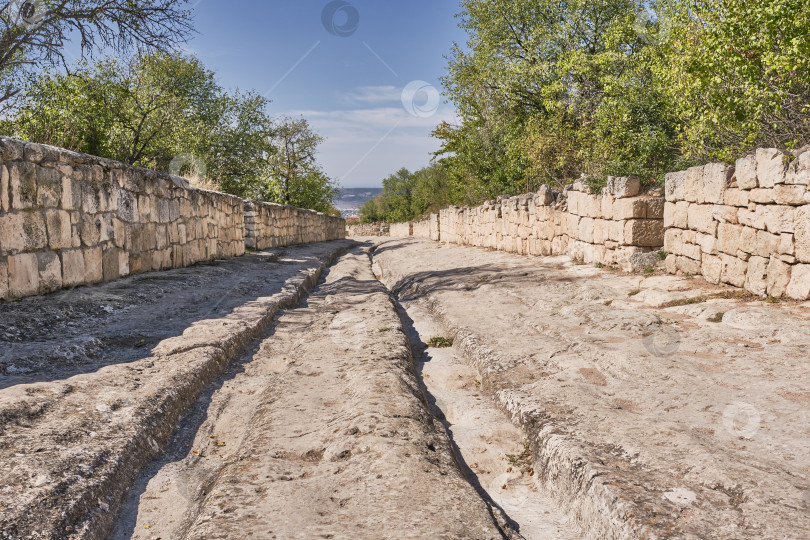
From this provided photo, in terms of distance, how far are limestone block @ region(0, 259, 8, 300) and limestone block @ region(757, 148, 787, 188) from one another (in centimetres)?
701

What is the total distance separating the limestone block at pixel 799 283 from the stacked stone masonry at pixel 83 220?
22.9 ft

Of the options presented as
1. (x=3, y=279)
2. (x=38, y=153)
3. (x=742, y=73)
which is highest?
(x=742, y=73)

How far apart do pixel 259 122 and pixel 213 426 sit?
25172 mm

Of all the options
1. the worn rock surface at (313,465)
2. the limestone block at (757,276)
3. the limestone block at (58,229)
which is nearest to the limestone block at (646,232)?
the limestone block at (757,276)

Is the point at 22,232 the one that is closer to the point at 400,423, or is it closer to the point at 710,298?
the point at 400,423

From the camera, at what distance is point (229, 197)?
11531mm

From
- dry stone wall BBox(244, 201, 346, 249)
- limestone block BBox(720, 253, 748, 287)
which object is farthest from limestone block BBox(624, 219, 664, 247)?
dry stone wall BBox(244, 201, 346, 249)

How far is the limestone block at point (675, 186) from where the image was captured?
7016mm

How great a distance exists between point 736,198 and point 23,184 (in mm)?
7130

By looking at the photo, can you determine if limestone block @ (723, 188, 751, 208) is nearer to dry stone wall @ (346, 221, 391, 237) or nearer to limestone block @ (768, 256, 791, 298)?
limestone block @ (768, 256, 791, 298)

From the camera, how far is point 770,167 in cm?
516

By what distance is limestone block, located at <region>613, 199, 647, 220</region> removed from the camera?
794 cm

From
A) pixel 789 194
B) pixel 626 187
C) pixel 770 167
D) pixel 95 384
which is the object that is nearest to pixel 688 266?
pixel 626 187

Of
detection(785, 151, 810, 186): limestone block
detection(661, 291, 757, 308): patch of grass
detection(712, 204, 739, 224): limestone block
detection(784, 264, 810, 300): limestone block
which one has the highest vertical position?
detection(785, 151, 810, 186): limestone block
